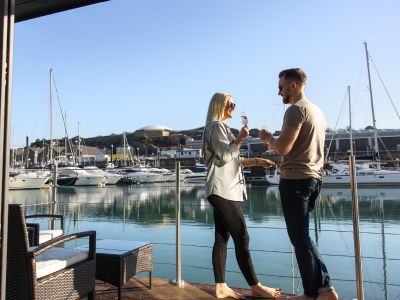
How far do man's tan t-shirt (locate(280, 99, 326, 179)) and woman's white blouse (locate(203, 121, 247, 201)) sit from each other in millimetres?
364

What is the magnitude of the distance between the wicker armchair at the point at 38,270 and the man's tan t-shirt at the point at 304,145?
1216mm

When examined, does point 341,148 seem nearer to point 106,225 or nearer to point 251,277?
point 106,225

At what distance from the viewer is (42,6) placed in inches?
71.7

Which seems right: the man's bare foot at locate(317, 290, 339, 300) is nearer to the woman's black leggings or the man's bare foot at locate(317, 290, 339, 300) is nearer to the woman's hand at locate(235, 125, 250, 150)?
the woman's black leggings

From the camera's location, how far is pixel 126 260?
2.38m

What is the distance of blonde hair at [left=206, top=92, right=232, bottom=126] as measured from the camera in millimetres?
2543

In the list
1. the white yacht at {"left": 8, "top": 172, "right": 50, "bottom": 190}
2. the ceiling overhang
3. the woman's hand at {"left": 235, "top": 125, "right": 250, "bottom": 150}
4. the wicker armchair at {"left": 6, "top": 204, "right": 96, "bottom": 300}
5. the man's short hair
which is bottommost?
the white yacht at {"left": 8, "top": 172, "right": 50, "bottom": 190}

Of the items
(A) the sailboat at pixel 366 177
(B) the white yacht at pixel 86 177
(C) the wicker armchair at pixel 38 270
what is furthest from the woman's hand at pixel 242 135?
(B) the white yacht at pixel 86 177

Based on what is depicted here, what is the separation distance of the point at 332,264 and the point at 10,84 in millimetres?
5385

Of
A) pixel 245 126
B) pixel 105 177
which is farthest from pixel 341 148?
pixel 245 126

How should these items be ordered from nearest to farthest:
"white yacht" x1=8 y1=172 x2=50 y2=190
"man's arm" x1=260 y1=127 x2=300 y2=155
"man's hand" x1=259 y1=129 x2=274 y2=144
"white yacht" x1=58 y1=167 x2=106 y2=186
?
"man's arm" x1=260 y1=127 x2=300 y2=155 < "man's hand" x1=259 y1=129 x2=274 y2=144 < "white yacht" x1=8 y1=172 x2=50 y2=190 < "white yacht" x1=58 y1=167 x2=106 y2=186

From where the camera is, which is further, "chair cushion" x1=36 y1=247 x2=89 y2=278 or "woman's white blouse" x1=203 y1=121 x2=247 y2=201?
"woman's white blouse" x1=203 y1=121 x2=247 y2=201

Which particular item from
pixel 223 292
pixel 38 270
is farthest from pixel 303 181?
pixel 38 270

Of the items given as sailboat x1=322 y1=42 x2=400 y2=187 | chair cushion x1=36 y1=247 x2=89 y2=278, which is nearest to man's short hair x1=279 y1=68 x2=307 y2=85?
chair cushion x1=36 y1=247 x2=89 y2=278
